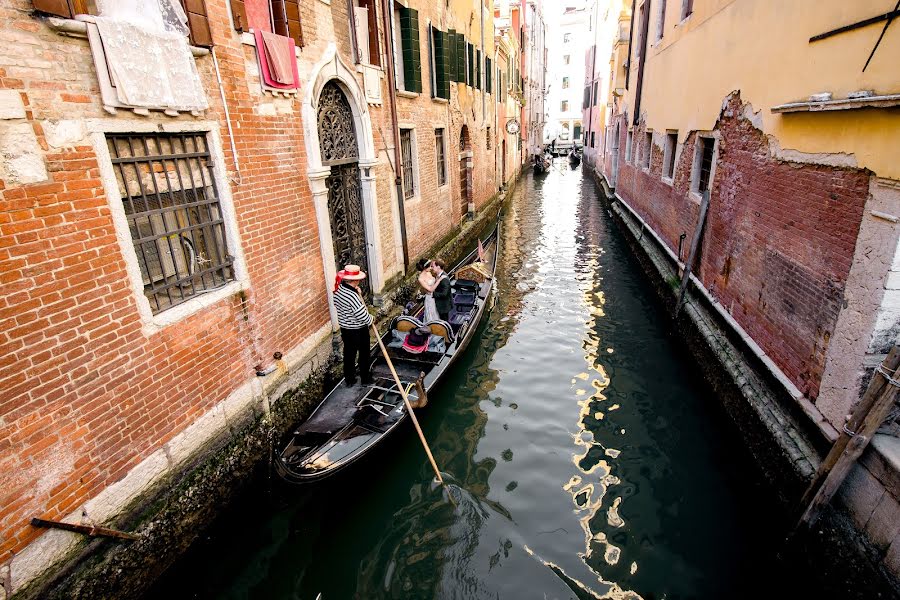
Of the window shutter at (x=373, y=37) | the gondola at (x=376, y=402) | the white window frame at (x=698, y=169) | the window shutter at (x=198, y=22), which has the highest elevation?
the window shutter at (x=373, y=37)

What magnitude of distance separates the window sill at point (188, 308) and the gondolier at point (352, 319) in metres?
1.14

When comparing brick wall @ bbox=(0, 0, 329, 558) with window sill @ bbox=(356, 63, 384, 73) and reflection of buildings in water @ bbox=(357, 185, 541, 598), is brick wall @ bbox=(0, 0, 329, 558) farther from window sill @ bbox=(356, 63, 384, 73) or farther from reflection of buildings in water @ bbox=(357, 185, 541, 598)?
window sill @ bbox=(356, 63, 384, 73)

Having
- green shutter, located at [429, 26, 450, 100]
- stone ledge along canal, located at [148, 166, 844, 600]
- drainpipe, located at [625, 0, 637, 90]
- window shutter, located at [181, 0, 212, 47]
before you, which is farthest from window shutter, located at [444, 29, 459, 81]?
window shutter, located at [181, 0, 212, 47]

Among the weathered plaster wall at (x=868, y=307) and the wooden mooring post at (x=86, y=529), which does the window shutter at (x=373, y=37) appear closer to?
the weathered plaster wall at (x=868, y=307)

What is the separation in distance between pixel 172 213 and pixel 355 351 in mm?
2454

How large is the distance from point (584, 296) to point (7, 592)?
8912 millimetres

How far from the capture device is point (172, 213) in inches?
150

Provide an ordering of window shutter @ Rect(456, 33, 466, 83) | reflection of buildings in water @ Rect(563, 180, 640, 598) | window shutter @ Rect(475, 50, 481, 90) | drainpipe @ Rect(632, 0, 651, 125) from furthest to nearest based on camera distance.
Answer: window shutter @ Rect(475, 50, 481, 90), window shutter @ Rect(456, 33, 466, 83), drainpipe @ Rect(632, 0, 651, 125), reflection of buildings in water @ Rect(563, 180, 640, 598)

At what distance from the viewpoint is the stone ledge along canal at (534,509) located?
12.2ft

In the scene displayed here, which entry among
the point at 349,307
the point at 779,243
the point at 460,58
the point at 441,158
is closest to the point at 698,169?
the point at 779,243

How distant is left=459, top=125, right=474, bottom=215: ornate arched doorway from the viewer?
13773 mm

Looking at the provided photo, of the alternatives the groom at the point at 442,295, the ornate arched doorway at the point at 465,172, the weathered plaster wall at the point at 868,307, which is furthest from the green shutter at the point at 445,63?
the weathered plaster wall at the point at 868,307

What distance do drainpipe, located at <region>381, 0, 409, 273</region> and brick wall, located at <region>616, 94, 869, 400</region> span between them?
4.83 metres

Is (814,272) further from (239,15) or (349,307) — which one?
(239,15)
